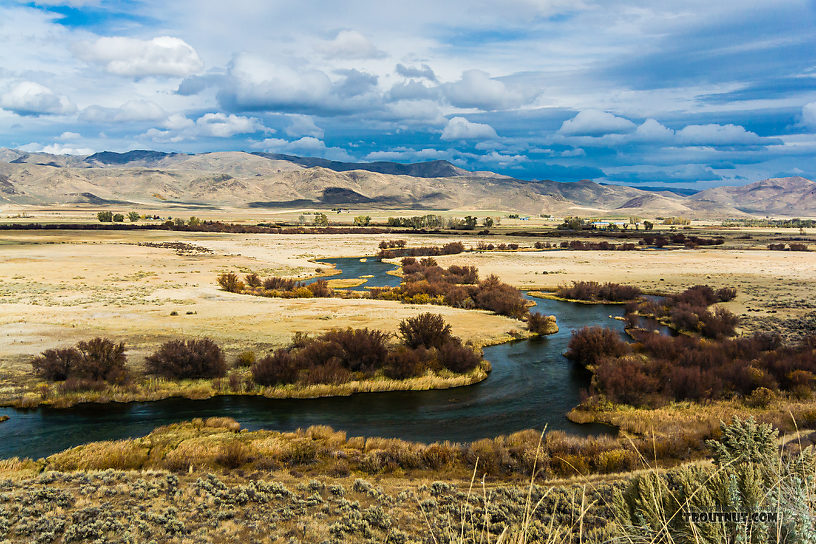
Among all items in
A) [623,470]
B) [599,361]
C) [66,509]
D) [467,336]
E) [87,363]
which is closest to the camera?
[66,509]

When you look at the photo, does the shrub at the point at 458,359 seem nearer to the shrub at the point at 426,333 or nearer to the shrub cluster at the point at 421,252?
the shrub at the point at 426,333

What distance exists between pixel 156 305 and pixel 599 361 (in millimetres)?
26678

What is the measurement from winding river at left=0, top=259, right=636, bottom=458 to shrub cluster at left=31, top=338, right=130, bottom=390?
1.70 metres

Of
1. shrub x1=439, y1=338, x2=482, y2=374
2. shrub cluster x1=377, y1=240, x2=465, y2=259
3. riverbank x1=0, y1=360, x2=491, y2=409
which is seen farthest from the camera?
shrub cluster x1=377, y1=240, x2=465, y2=259

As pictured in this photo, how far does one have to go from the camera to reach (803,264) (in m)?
56.9

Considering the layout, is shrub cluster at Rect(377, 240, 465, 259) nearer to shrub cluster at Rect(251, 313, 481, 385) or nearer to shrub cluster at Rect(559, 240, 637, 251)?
shrub cluster at Rect(559, 240, 637, 251)

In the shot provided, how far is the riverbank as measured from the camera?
1741 cm

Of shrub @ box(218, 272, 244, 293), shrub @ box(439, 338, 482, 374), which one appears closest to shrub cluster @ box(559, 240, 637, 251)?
shrub @ box(218, 272, 244, 293)

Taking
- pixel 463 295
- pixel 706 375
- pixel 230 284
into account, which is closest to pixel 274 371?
pixel 706 375

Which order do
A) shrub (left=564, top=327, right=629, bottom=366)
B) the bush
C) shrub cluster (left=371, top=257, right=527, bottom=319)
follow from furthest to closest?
shrub cluster (left=371, top=257, right=527, bottom=319) < shrub (left=564, top=327, right=629, bottom=366) < the bush

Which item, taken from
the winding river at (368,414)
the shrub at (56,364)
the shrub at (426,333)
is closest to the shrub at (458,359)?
the winding river at (368,414)

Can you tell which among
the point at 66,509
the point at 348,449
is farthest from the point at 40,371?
the point at 348,449

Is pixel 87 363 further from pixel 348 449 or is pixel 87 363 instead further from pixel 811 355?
pixel 811 355

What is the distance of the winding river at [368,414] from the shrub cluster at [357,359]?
3.74 feet
